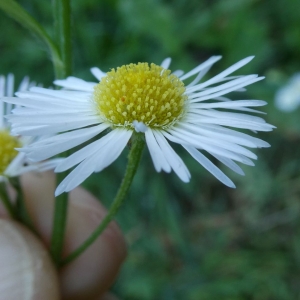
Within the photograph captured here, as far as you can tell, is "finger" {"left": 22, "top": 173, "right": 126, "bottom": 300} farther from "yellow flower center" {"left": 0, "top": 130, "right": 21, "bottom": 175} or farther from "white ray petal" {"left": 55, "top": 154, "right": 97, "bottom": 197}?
"white ray petal" {"left": 55, "top": 154, "right": 97, "bottom": 197}

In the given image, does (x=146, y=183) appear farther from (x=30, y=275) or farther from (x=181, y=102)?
(x=181, y=102)

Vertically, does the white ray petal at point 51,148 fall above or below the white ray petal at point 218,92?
below

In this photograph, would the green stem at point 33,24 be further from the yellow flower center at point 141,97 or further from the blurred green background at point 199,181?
the blurred green background at point 199,181

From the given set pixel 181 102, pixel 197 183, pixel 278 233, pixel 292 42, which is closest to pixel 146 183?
pixel 197 183

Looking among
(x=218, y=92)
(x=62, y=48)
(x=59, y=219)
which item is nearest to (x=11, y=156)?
(x=59, y=219)

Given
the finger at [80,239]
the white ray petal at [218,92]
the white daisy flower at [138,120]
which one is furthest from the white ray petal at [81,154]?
the finger at [80,239]

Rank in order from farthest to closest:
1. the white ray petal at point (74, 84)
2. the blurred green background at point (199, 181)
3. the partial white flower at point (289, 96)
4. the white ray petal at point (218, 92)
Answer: the partial white flower at point (289, 96)
the blurred green background at point (199, 181)
the white ray petal at point (74, 84)
the white ray petal at point (218, 92)
